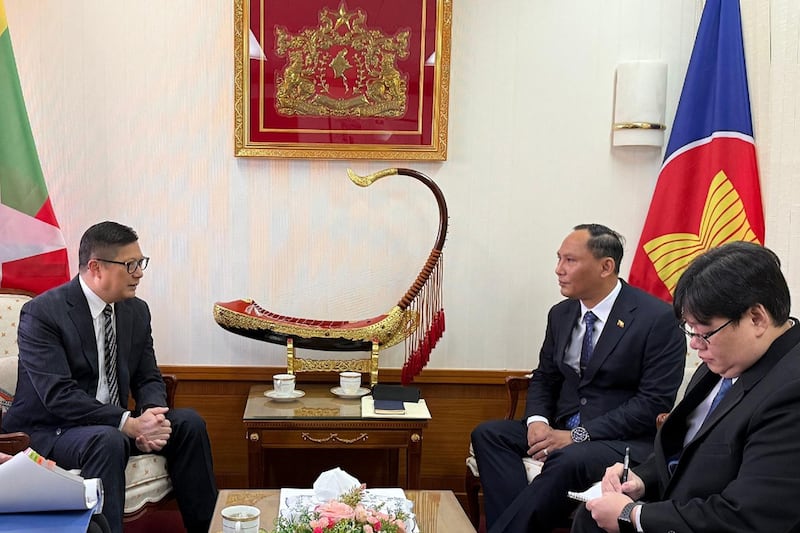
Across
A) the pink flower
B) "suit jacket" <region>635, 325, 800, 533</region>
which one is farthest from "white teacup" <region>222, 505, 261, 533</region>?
"suit jacket" <region>635, 325, 800, 533</region>

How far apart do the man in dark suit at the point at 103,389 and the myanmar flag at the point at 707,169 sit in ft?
6.70

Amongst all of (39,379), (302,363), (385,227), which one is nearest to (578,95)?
(385,227)

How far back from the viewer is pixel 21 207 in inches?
122

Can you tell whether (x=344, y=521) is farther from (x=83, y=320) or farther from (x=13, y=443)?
(x=83, y=320)

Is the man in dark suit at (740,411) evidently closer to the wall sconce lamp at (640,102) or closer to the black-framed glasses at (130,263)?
the wall sconce lamp at (640,102)

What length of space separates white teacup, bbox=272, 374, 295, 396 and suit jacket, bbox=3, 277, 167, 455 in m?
0.62

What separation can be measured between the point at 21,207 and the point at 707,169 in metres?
2.83

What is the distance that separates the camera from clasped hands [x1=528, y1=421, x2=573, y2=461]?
109 inches

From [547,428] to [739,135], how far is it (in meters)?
1.46

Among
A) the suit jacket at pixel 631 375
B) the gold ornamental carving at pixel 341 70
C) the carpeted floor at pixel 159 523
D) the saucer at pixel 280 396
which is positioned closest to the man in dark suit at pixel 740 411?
the suit jacket at pixel 631 375

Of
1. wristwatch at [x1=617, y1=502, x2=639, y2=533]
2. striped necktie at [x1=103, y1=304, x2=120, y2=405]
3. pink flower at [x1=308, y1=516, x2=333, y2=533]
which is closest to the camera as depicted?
pink flower at [x1=308, y1=516, x2=333, y2=533]

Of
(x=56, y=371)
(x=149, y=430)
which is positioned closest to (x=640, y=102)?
(x=149, y=430)

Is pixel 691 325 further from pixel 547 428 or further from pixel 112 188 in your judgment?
pixel 112 188

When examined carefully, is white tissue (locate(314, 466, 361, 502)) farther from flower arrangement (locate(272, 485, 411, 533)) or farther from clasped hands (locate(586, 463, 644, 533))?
clasped hands (locate(586, 463, 644, 533))
